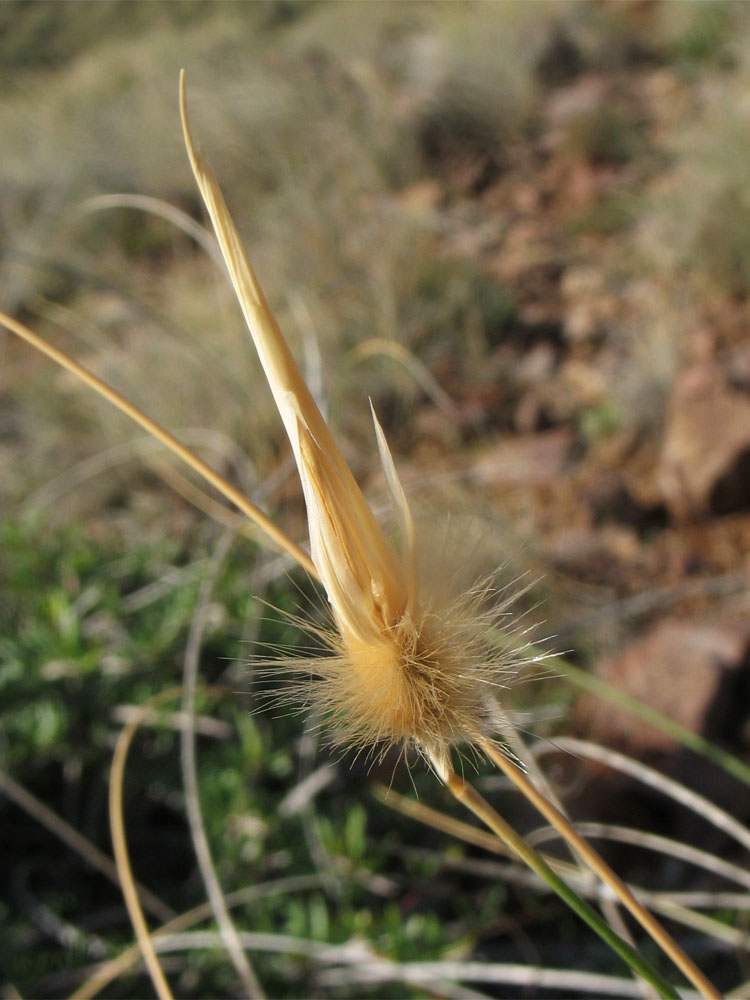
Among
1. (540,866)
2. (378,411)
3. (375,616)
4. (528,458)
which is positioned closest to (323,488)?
(375,616)

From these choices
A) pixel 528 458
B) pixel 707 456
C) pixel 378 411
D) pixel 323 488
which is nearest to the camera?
pixel 323 488

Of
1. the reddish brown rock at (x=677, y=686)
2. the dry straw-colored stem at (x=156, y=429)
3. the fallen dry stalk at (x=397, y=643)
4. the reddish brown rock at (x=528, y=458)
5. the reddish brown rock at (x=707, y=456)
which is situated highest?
the dry straw-colored stem at (x=156, y=429)

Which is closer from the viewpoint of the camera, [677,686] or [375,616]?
[375,616]

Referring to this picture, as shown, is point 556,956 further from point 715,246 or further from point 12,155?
point 12,155

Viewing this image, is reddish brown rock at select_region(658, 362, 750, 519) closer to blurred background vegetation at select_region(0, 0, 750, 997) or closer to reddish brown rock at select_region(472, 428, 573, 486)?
blurred background vegetation at select_region(0, 0, 750, 997)

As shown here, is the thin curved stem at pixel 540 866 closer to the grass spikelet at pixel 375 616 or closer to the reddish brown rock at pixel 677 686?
the grass spikelet at pixel 375 616

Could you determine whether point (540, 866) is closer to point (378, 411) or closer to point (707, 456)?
point (707, 456)

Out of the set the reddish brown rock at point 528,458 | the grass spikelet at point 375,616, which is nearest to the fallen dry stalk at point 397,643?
the grass spikelet at point 375,616

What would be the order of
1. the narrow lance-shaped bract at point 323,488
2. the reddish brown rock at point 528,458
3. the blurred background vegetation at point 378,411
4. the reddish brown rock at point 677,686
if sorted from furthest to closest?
the reddish brown rock at point 528,458, the reddish brown rock at point 677,686, the blurred background vegetation at point 378,411, the narrow lance-shaped bract at point 323,488
